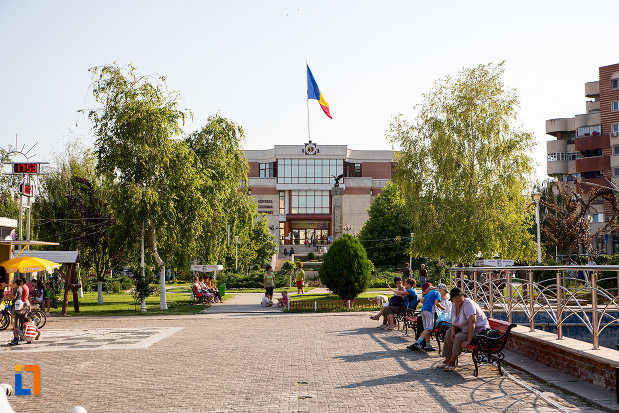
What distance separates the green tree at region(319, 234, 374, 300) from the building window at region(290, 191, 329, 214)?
6551 cm

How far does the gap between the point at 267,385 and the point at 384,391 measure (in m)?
1.82

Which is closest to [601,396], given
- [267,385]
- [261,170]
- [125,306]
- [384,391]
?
[384,391]

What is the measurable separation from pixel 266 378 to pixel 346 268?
15328mm

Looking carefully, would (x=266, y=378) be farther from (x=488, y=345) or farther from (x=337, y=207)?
(x=337, y=207)

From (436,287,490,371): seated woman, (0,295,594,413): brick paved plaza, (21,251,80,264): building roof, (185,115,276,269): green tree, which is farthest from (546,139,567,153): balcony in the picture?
(436,287,490,371): seated woman

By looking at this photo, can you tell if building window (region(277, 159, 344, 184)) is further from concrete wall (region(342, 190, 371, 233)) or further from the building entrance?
the building entrance

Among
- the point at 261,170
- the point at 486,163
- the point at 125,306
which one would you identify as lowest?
the point at 125,306

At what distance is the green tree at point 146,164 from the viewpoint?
2600 centimetres

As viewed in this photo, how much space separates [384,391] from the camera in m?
9.31

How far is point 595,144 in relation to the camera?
212 ft

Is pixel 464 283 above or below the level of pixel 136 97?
below

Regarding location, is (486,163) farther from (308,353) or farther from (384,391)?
(384,391)

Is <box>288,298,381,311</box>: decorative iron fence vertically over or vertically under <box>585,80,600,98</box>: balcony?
under

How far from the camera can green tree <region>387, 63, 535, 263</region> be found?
33219 mm
